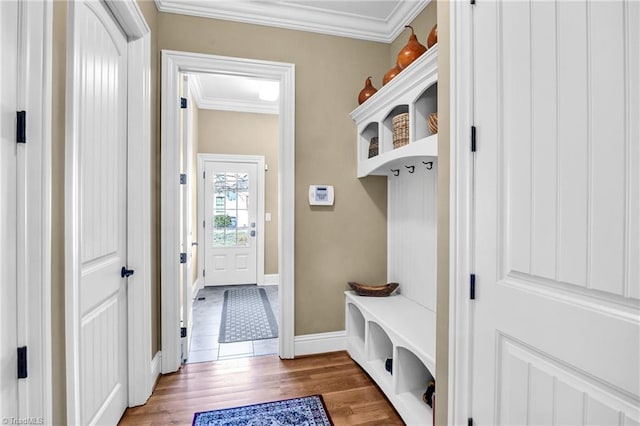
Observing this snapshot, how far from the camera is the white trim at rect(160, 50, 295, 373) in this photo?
2.32 m

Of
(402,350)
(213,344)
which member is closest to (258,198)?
A: (213,344)

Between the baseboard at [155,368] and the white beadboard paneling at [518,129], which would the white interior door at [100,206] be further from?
the white beadboard paneling at [518,129]

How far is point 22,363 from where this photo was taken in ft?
2.98

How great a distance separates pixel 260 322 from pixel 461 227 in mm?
2745

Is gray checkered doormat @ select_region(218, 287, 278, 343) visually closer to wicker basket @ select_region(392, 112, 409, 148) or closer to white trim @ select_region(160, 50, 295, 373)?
white trim @ select_region(160, 50, 295, 373)

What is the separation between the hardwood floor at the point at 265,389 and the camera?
1855 mm

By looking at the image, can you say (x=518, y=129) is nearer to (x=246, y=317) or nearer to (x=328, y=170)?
(x=328, y=170)

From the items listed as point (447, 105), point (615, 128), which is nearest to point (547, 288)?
point (615, 128)

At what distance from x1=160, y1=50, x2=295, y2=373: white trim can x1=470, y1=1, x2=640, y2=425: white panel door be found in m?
1.58

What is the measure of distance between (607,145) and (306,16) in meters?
2.41

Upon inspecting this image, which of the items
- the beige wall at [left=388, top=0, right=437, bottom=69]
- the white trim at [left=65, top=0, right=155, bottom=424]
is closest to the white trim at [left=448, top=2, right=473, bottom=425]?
the beige wall at [left=388, top=0, right=437, bottom=69]

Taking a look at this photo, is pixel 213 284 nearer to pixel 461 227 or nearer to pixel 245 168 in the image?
pixel 245 168

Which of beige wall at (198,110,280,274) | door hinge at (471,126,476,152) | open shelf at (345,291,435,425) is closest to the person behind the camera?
door hinge at (471,126,476,152)

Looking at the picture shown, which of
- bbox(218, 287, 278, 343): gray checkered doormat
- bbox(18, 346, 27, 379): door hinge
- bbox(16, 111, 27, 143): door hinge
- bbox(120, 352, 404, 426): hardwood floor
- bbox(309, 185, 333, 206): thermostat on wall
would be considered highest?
bbox(16, 111, 27, 143): door hinge
